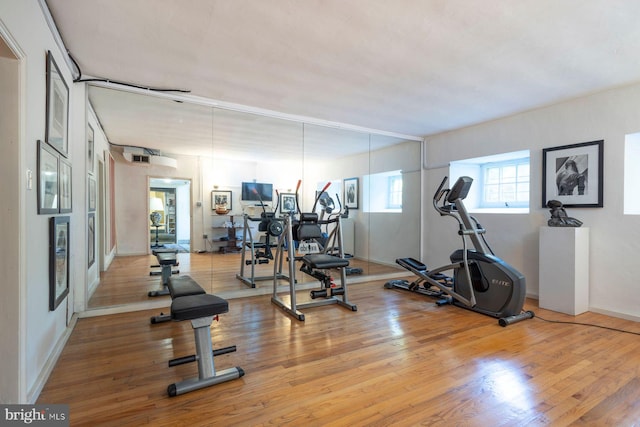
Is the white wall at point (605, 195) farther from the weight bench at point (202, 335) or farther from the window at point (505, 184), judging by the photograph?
the weight bench at point (202, 335)

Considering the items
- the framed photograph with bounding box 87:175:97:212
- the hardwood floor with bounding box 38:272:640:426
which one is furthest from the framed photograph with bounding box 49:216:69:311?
the framed photograph with bounding box 87:175:97:212

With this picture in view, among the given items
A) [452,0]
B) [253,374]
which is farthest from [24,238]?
[452,0]

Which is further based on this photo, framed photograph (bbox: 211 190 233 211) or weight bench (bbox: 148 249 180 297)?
framed photograph (bbox: 211 190 233 211)

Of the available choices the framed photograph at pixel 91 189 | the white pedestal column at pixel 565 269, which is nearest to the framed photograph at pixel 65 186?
the framed photograph at pixel 91 189

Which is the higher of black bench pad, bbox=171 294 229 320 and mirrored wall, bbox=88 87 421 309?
mirrored wall, bbox=88 87 421 309

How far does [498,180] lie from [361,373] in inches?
163

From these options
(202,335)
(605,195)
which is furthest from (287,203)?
(605,195)

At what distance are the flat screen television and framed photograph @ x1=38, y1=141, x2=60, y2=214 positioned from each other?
2.07m

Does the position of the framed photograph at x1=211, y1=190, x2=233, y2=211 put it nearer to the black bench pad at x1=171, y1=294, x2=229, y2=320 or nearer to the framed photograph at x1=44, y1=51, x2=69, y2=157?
the framed photograph at x1=44, y1=51, x2=69, y2=157

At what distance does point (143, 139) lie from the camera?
15.9 feet

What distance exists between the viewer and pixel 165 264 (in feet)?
13.0

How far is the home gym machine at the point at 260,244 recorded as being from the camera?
14.4 ft

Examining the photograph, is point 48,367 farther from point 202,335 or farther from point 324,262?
point 324,262

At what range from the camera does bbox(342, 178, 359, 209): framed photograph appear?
5164 mm
